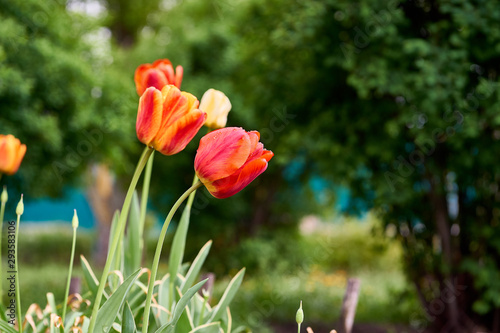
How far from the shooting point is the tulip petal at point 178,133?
109cm

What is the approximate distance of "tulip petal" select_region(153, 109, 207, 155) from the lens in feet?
3.57

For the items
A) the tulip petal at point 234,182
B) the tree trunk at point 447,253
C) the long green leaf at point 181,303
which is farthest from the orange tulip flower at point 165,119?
the tree trunk at point 447,253

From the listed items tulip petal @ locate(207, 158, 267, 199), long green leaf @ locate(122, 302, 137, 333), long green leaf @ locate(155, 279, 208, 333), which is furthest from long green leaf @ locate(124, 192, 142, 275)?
tulip petal @ locate(207, 158, 267, 199)

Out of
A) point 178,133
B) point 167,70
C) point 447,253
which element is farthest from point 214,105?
point 447,253

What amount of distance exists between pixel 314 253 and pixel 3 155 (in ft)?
23.2

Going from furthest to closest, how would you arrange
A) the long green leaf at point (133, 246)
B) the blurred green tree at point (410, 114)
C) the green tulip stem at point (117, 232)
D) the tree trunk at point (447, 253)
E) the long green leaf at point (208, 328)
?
the tree trunk at point (447, 253)
the blurred green tree at point (410, 114)
the long green leaf at point (133, 246)
the long green leaf at point (208, 328)
the green tulip stem at point (117, 232)

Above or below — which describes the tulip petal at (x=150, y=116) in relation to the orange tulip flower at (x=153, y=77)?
above

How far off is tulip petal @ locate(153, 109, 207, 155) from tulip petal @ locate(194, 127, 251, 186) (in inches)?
1.9

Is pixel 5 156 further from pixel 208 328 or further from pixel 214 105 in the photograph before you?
pixel 208 328

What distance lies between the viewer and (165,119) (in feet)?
3.57

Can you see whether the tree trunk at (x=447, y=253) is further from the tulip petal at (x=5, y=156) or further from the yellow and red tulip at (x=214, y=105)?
the tulip petal at (x=5, y=156)

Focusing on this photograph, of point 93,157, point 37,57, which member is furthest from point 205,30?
point 37,57

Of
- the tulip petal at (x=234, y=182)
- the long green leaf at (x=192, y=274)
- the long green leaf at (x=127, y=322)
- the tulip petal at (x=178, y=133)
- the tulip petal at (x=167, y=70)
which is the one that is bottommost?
the long green leaf at (x=192, y=274)

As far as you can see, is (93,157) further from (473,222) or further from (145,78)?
(145,78)
